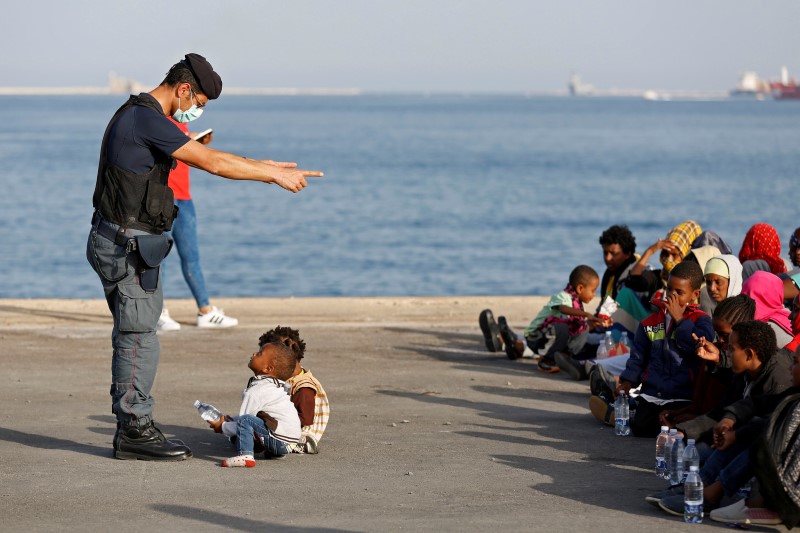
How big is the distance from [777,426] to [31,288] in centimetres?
2481

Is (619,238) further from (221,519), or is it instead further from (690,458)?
(221,519)

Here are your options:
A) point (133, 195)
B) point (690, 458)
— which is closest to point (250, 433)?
point (133, 195)

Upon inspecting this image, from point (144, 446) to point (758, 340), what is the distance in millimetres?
3461

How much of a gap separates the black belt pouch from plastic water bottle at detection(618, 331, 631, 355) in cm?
412

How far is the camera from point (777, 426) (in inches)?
232

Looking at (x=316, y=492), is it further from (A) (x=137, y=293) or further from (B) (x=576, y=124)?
(B) (x=576, y=124)

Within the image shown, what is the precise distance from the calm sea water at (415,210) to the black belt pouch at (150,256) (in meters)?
18.8

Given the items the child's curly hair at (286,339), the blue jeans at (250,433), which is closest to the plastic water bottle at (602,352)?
the child's curly hair at (286,339)

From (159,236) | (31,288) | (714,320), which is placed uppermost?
(159,236)

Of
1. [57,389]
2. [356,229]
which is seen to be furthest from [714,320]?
[356,229]

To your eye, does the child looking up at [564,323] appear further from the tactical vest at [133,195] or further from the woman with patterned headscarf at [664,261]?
the tactical vest at [133,195]

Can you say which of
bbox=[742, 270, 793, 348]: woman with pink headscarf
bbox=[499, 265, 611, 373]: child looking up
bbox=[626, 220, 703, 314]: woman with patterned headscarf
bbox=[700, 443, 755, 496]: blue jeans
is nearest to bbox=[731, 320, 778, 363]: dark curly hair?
bbox=[700, 443, 755, 496]: blue jeans

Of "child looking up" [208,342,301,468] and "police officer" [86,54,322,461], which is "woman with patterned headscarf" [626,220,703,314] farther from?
"police officer" [86,54,322,461]

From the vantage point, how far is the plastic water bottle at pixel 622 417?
317 inches
